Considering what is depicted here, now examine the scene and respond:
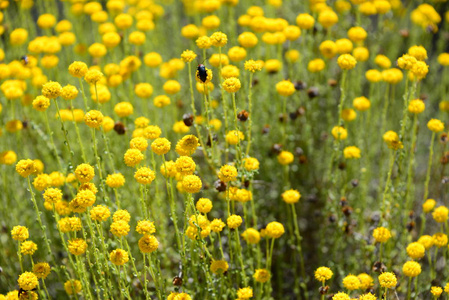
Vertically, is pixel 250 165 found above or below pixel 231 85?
below

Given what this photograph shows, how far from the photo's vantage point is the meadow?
2.42m

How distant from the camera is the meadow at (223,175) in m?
2.42

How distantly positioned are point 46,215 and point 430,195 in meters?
3.31

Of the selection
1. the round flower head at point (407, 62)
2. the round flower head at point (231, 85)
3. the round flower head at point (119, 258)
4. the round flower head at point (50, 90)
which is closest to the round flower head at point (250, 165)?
the round flower head at point (231, 85)

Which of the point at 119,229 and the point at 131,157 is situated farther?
the point at 131,157

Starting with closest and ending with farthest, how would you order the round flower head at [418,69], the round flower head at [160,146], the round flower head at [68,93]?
the round flower head at [160,146]
the round flower head at [68,93]
the round flower head at [418,69]

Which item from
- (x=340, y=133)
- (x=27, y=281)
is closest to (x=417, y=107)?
(x=340, y=133)

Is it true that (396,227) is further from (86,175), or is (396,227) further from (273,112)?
(86,175)

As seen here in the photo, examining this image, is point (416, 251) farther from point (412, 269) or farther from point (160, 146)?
point (160, 146)

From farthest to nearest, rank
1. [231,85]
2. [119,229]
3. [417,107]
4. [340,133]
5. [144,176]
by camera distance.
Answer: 1. [340,133]
2. [417,107]
3. [231,85]
4. [144,176]
5. [119,229]

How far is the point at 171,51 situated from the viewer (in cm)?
577

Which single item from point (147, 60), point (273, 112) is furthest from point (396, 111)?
point (147, 60)

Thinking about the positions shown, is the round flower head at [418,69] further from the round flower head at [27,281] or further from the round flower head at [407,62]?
the round flower head at [27,281]

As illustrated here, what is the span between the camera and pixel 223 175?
232 centimetres
